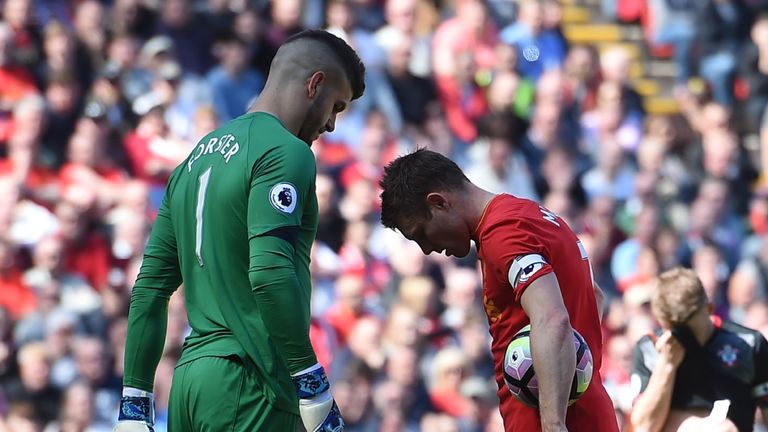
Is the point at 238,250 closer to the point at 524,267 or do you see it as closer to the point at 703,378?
the point at 524,267

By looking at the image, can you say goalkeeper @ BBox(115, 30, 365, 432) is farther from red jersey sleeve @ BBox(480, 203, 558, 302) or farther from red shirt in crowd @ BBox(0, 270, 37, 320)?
red shirt in crowd @ BBox(0, 270, 37, 320)

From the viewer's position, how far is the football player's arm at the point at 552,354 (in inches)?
175

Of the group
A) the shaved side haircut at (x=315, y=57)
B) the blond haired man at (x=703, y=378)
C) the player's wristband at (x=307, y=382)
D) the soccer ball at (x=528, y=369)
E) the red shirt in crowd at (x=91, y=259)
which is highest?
the shaved side haircut at (x=315, y=57)

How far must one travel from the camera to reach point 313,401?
14.5 feet

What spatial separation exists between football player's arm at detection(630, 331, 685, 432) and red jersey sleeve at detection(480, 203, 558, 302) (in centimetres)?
193

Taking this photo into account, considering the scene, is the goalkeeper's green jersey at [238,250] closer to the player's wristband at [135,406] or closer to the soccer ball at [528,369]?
the player's wristband at [135,406]

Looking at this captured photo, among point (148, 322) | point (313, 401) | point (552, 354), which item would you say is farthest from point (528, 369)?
point (148, 322)

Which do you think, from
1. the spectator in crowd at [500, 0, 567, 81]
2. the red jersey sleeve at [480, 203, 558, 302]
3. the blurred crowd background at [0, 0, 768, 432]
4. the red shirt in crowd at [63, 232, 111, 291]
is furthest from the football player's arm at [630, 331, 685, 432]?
the spectator in crowd at [500, 0, 567, 81]

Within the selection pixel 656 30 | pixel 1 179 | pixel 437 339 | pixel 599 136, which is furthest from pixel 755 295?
pixel 1 179

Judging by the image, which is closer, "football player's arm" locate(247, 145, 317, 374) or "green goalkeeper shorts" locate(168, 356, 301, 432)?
"football player's arm" locate(247, 145, 317, 374)

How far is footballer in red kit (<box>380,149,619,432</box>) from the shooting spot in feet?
15.2

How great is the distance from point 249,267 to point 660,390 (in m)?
2.71

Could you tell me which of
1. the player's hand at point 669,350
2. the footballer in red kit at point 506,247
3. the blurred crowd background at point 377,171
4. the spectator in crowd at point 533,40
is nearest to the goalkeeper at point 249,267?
the footballer in red kit at point 506,247

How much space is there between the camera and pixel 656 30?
49.3 ft
